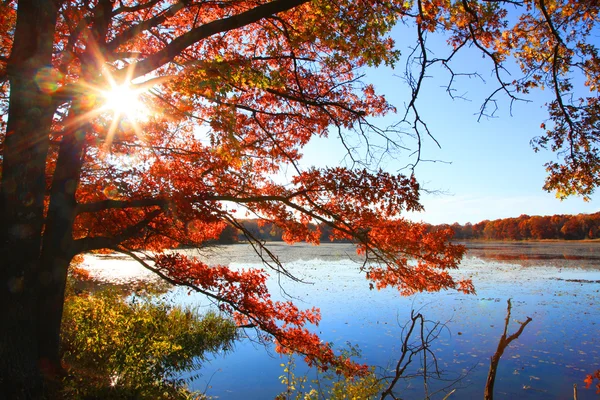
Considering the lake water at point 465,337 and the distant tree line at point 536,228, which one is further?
the distant tree line at point 536,228

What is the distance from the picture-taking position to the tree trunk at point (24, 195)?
3953 mm

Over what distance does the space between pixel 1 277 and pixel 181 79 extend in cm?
300

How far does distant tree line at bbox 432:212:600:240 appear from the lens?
300ft

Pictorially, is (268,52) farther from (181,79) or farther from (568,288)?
(568,288)

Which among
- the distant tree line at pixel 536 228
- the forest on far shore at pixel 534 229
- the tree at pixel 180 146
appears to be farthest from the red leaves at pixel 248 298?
the distant tree line at pixel 536 228

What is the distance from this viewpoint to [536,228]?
10025 cm

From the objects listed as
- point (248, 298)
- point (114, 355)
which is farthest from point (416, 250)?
point (114, 355)

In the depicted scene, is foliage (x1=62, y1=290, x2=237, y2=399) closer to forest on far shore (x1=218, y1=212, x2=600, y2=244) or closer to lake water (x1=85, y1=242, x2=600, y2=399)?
lake water (x1=85, y1=242, x2=600, y2=399)

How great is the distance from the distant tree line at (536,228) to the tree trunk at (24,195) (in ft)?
307

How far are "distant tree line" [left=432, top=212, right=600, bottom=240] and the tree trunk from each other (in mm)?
93523

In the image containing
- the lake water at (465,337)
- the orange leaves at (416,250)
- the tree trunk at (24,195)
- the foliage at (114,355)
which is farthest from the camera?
the lake water at (465,337)

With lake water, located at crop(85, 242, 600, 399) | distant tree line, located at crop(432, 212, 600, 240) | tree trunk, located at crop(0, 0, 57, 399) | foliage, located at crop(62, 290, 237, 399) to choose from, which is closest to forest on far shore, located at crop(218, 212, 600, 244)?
distant tree line, located at crop(432, 212, 600, 240)

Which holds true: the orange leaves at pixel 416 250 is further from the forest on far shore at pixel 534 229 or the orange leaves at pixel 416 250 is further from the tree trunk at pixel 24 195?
the forest on far shore at pixel 534 229

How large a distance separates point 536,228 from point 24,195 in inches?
4587
